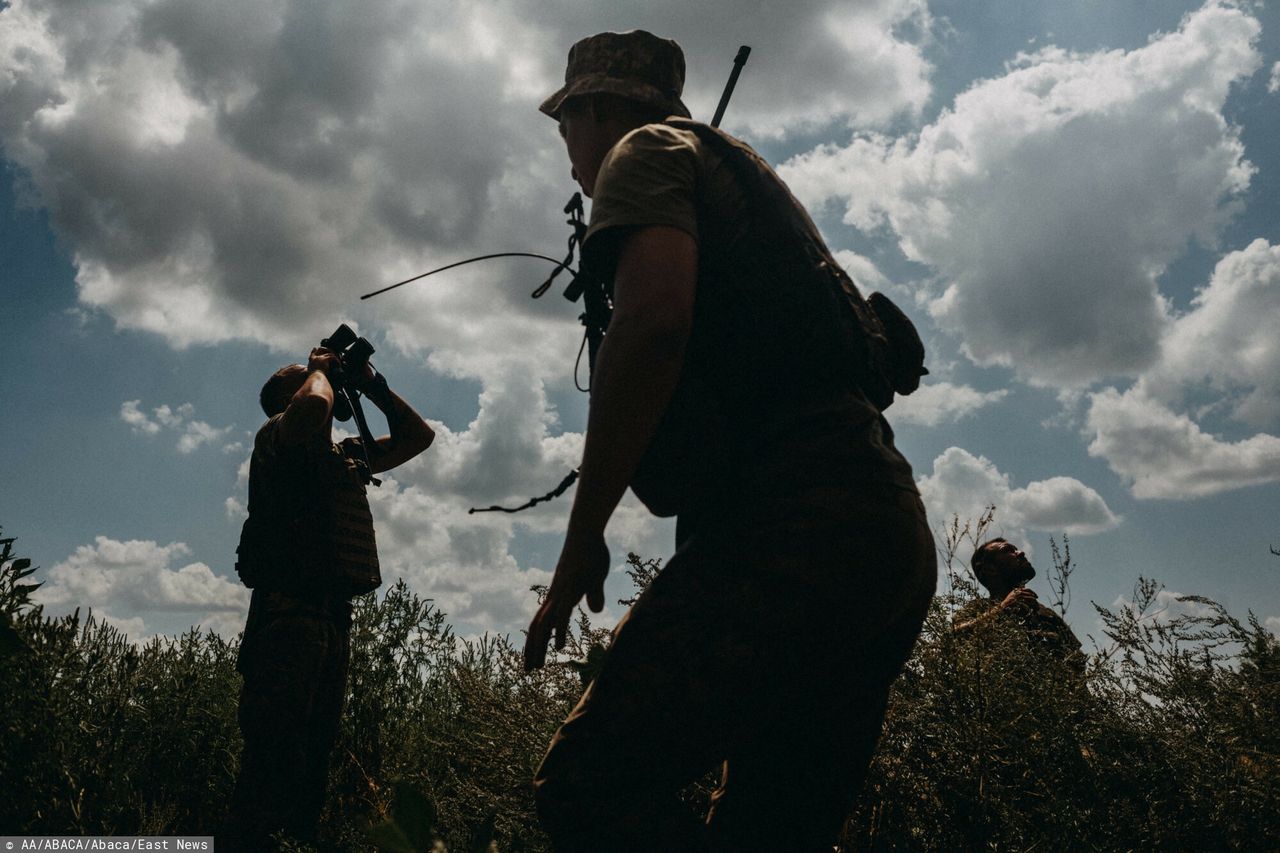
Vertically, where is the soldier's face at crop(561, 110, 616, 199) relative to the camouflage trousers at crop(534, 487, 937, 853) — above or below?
above

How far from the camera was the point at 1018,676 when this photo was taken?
3.26m

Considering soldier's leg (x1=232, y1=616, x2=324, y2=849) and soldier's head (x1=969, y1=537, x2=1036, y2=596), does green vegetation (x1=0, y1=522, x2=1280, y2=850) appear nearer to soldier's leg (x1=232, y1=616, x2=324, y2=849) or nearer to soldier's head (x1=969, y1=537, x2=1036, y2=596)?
soldier's leg (x1=232, y1=616, x2=324, y2=849)

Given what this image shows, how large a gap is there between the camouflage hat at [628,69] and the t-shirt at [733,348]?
376 mm

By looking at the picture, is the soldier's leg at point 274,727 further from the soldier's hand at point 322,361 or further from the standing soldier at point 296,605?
the soldier's hand at point 322,361

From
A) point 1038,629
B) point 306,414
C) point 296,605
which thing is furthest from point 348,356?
point 1038,629

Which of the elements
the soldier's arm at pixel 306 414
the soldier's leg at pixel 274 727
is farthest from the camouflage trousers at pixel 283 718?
the soldier's arm at pixel 306 414

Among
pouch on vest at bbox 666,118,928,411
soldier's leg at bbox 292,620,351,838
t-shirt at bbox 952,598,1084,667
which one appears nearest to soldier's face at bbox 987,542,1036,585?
t-shirt at bbox 952,598,1084,667

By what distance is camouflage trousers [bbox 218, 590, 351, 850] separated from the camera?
364cm

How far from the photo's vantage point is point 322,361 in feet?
14.8

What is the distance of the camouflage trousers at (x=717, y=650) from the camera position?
49.1 inches

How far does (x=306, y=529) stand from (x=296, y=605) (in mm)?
335

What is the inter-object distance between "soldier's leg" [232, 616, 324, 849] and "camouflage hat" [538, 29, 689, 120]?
110 inches

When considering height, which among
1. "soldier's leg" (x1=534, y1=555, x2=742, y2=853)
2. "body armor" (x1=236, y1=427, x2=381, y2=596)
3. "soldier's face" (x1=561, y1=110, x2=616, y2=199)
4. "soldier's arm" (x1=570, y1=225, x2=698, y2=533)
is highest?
"soldier's face" (x1=561, y1=110, x2=616, y2=199)

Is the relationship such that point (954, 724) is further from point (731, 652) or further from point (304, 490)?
point (304, 490)
